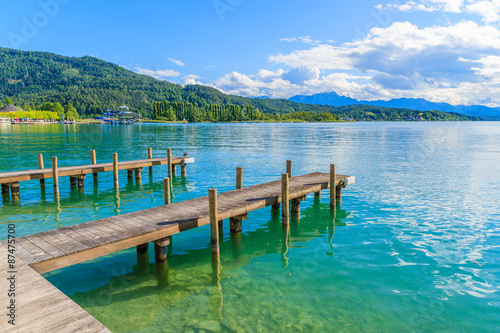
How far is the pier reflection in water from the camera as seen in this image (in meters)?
9.16

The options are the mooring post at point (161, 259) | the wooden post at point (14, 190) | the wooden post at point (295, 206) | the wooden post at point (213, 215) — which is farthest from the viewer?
the wooden post at point (14, 190)

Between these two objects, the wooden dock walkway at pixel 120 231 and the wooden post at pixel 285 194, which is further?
the wooden post at pixel 285 194

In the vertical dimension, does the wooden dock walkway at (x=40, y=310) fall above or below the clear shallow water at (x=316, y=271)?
above

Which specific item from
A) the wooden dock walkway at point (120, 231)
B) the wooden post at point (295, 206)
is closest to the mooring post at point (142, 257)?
the wooden dock walkway at point (120, 231)

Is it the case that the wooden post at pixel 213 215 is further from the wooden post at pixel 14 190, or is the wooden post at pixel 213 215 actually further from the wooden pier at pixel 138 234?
the wooden post at pixel 14 190

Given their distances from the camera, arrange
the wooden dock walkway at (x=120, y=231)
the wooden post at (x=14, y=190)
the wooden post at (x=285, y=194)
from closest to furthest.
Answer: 1. the wooden dock walkway at (x=120, y=231)
2. the wooden post at (x=285, y=194)
3. the wooden post at (x=14, y=190)

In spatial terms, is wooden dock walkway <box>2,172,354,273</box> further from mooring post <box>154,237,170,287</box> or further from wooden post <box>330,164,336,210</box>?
wooden post <box>330,164,336,210</box>

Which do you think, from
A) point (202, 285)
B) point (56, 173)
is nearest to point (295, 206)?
point (202, 285)

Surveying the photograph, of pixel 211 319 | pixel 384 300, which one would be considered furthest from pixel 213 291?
pixel 384 300

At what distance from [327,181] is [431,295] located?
1041 cm

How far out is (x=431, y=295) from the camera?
10555 mm

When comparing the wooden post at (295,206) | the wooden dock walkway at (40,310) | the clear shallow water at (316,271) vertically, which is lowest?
the clear shallow water at (316,271)

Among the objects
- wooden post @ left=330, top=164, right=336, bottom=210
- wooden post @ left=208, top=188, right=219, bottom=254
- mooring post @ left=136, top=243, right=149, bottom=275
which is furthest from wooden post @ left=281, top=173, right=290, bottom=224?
mooring post @ left=136, top=243, right=149, bottom=275

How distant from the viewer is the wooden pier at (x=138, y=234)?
921 centimetres
